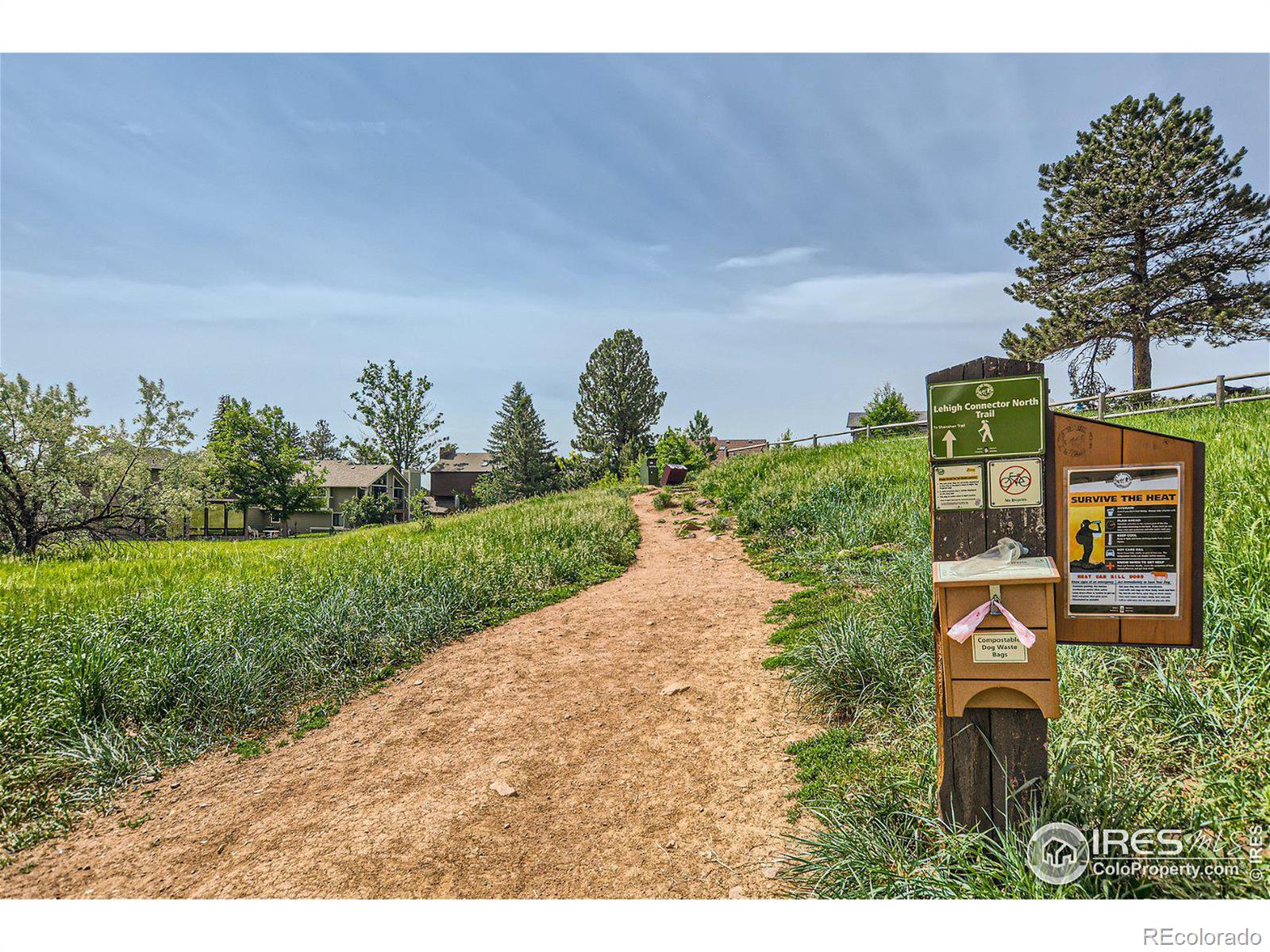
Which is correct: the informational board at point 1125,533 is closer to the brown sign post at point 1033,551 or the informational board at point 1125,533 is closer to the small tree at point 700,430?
the brown sign post at point 1033,551

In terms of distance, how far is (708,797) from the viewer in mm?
3643

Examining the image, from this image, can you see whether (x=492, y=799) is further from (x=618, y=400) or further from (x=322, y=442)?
(x=322, y=442)

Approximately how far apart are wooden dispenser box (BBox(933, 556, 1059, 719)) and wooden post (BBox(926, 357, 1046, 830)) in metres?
0.07

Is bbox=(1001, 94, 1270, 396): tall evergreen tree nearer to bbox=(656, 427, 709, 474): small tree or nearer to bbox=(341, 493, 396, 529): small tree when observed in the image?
bbox=(656, 427, 709, 474): small tree

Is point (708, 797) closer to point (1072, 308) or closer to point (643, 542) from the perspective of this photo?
point (643, 542)

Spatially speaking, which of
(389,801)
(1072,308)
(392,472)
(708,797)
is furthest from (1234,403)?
(392,472)

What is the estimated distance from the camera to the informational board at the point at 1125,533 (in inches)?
90.4

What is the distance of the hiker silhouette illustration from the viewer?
239cm

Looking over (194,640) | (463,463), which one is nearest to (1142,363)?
(194,640)

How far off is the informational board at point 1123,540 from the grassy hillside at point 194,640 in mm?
5465

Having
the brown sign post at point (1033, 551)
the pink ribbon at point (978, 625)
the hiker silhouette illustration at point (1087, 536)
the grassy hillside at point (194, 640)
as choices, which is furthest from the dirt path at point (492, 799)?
the hiker silhouette illustration at point (1087, 536)

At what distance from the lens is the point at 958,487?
245cm

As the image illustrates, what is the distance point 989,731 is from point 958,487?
1.02m
